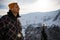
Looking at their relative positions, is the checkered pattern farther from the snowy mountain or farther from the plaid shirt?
the snowy mountain

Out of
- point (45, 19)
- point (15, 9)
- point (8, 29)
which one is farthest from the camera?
point (45, 19)

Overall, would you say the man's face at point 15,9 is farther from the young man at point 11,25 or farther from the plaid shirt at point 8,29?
the plaid shirt at point 8,29

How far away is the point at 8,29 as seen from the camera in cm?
424

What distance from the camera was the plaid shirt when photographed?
166 inches

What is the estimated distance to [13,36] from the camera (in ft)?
14.0

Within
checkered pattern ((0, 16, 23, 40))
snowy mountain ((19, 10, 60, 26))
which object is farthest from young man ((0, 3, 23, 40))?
snowy mountain ((19, 10, 60, 26))

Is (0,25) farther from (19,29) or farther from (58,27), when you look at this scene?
(58,27)

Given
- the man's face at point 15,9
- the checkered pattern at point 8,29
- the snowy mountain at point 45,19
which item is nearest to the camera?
the checkered pattern at point 8,29

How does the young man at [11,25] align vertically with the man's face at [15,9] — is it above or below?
below

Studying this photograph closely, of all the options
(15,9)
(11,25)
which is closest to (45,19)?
(15,9)

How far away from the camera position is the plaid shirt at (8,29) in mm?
4207

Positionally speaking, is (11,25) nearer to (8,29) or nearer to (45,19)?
(8,29)

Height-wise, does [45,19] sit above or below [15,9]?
below

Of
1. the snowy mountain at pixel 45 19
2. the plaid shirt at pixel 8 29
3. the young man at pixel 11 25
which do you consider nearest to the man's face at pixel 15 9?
the young man at pixel 11 25
